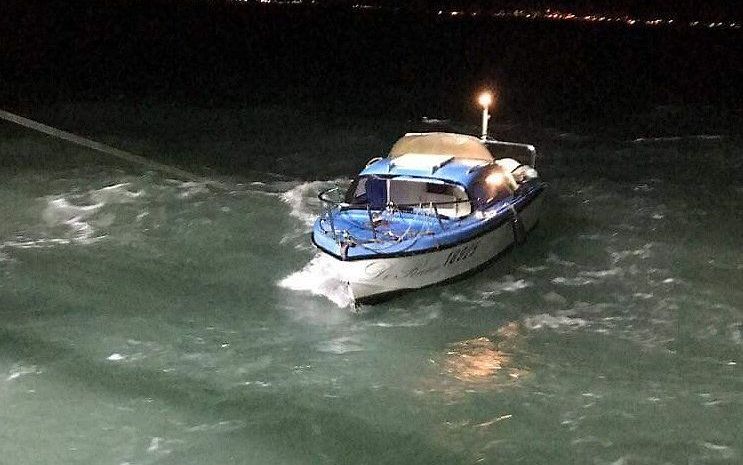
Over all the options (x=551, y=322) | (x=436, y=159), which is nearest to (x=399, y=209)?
(x=436, y=159)

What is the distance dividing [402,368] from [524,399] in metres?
1.86

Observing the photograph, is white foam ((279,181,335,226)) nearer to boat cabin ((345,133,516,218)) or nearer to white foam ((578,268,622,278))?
boat cabin ((345,133,516,218))

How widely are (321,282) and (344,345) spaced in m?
2.43

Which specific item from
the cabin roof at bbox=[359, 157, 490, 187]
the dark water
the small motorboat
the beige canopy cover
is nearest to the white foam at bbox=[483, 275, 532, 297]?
the dark water

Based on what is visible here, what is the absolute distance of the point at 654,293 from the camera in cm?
1570

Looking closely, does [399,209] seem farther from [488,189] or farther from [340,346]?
[340,346]

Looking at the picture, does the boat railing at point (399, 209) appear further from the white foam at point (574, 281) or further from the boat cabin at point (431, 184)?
the white foam at point (574, 281)

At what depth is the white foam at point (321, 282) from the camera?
14898mm

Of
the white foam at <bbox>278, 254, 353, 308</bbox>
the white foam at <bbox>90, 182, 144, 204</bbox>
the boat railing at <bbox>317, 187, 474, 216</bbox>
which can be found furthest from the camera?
the white foam at <bbox>90, 182, 144, 204</bbox>

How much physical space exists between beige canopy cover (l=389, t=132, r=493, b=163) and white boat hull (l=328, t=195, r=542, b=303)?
1857mm

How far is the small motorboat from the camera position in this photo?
14.4m

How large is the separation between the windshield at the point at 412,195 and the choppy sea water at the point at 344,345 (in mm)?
1361

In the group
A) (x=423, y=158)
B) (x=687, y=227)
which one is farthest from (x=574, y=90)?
(x=423, y=158)

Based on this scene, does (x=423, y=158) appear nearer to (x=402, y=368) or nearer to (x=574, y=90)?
(x=402, y=368)
